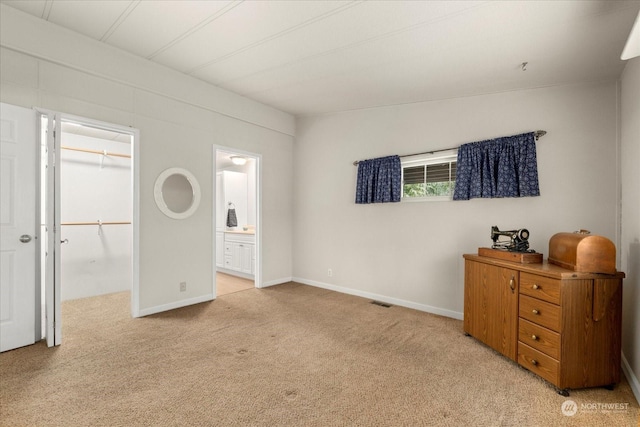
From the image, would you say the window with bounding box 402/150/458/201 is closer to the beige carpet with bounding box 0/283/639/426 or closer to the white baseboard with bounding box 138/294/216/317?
the beige carpet with bounding box 0/283/639/426

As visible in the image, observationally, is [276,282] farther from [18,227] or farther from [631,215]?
[631,215]

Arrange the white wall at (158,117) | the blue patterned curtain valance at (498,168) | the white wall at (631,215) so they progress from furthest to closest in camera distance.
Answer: the blue patterned curtain valance at (498,168)
the white wall at (158,117)
the white wall at (631,215)

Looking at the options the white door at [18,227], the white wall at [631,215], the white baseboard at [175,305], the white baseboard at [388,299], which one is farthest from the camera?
the white baseboard at [388,299]

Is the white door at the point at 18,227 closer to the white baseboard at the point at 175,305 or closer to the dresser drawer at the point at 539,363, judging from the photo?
the white baseboard at the point at 175,305

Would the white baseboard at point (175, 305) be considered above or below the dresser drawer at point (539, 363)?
below

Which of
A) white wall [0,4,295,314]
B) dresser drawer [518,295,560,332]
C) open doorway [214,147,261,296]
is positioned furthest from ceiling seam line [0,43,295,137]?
dresser drawer [518,295,560,332]

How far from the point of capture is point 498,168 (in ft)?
10.8

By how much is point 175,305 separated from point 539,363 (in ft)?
12.6

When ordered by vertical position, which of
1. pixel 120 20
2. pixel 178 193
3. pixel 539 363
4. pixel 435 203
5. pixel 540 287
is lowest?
pixel 539 363

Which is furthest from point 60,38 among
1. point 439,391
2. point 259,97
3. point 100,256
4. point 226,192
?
point 439,391

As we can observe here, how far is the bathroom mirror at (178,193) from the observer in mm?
3666

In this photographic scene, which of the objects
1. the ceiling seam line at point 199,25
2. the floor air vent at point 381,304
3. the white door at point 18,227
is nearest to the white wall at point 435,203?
the floor air vent at point 381,304

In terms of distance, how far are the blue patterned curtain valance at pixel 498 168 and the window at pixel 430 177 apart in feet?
0.55

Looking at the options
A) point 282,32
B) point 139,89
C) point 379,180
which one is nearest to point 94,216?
point 139,89
